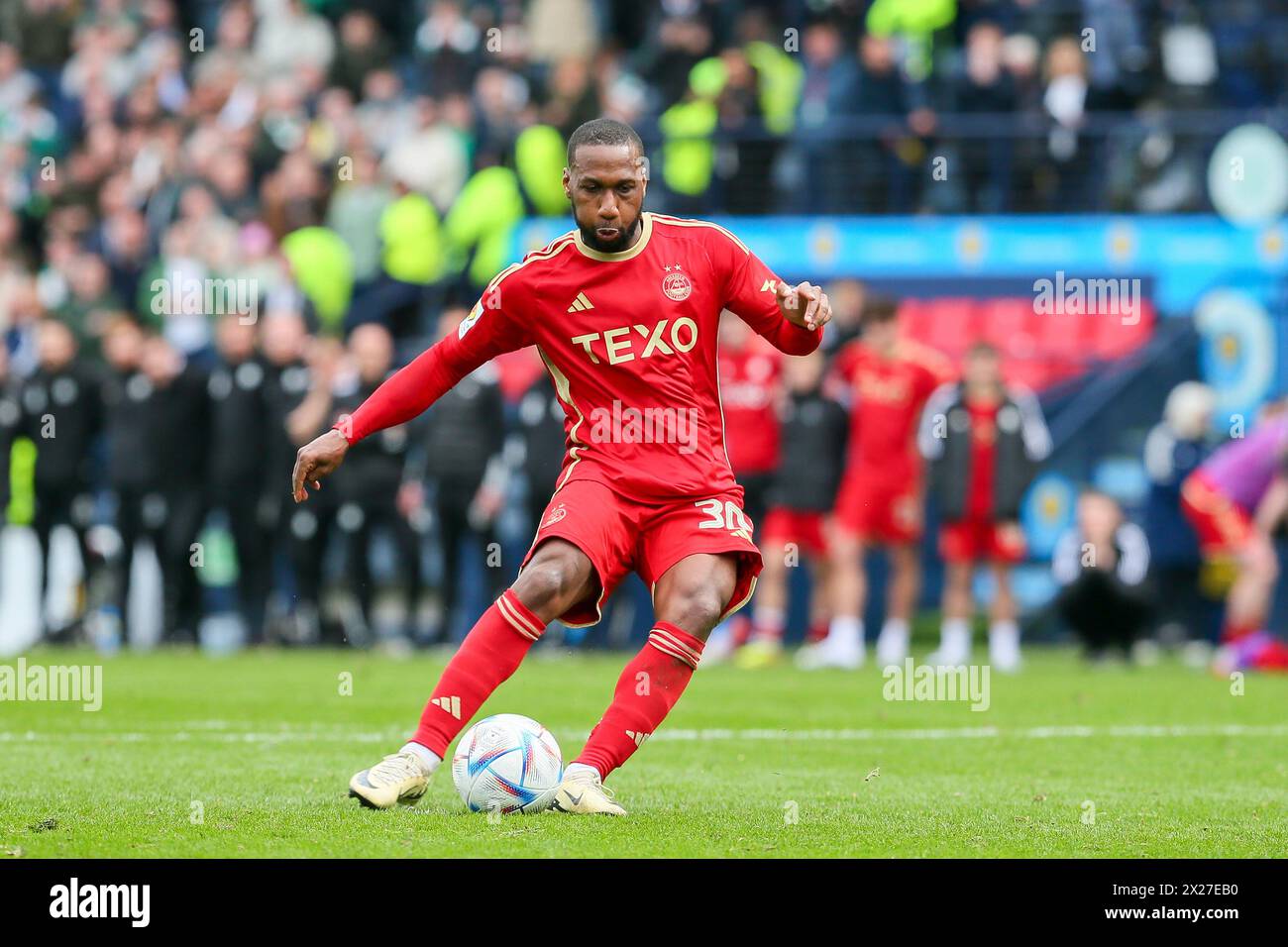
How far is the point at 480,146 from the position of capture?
18969mm

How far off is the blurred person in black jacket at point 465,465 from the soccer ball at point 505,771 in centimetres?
877

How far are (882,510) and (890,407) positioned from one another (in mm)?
763

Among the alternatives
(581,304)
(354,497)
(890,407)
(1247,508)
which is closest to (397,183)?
(354,497)

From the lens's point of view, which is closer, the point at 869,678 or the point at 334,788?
the point at 334,788

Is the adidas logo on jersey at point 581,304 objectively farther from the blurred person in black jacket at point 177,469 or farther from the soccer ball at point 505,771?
the blurred person in black jacket at point 177,469

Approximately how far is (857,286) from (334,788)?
9.91 metres

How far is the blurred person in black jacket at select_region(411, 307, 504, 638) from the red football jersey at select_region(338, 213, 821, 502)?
8.30 m

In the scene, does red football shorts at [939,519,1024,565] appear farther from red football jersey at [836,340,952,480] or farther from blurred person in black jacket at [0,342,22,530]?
blurred person in black jacket at [0,342,22,530]

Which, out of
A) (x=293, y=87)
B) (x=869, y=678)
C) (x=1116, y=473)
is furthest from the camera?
(x=293, y=87)

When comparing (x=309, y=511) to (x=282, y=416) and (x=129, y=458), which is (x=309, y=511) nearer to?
(x=282, y=416)

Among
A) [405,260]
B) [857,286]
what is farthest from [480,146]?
[857,286]

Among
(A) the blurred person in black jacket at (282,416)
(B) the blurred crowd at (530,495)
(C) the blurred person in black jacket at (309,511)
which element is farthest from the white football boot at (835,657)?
(A) the blurred person in black jacket at (282,416)

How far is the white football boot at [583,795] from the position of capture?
6762mm
